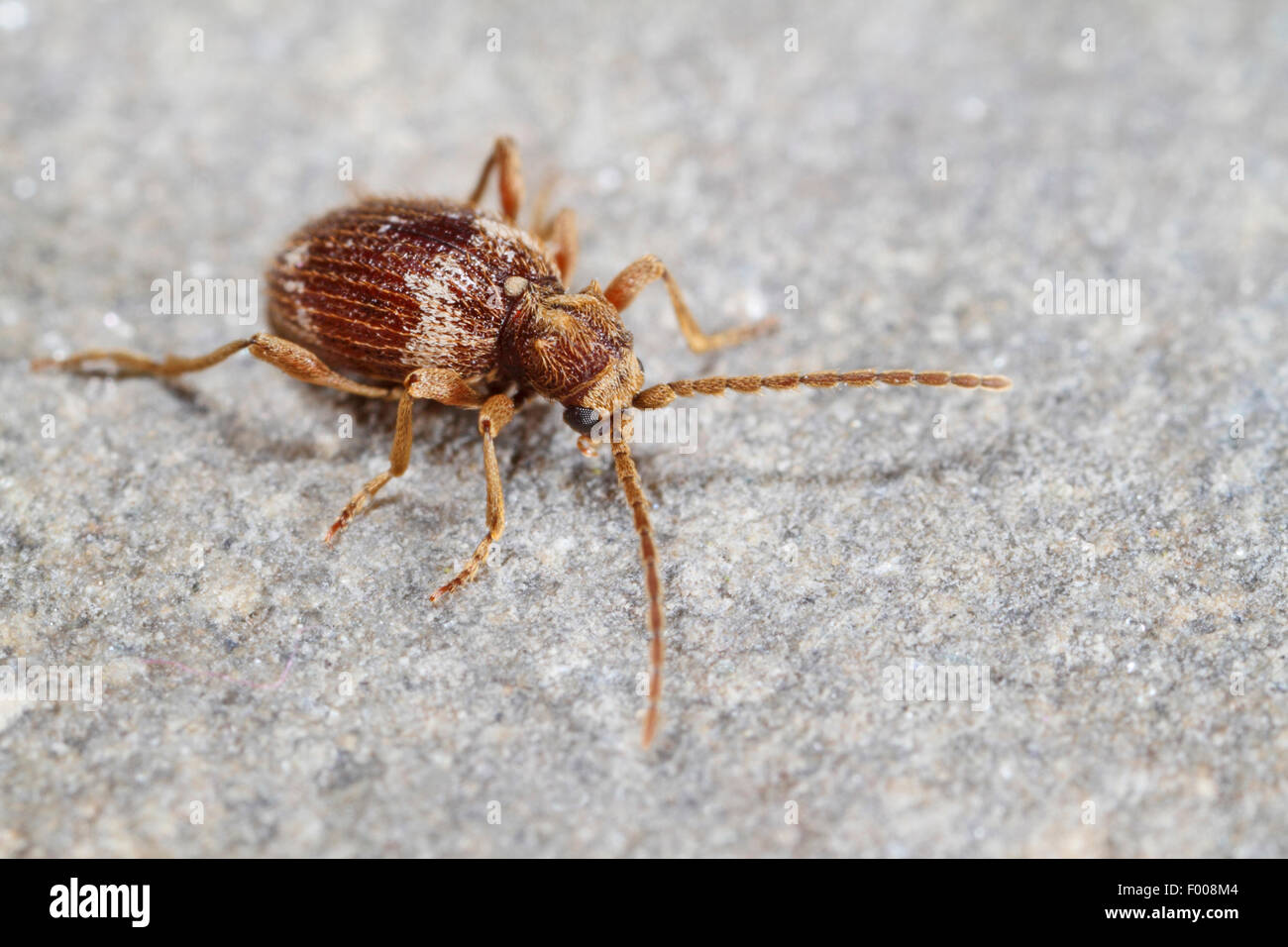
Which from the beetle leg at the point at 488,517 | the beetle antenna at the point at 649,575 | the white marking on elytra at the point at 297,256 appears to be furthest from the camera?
the white marking on elytra at the point at 297,256

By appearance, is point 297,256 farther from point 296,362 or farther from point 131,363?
point 131,363

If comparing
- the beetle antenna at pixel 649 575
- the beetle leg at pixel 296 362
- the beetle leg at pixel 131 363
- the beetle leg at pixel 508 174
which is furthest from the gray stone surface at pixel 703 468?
the beetle leg at pixel 508 174

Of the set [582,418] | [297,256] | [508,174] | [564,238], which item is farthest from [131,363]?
[582,418]

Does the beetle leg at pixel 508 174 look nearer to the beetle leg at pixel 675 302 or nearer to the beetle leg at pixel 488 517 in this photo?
the beetle leg at pixel 675 302

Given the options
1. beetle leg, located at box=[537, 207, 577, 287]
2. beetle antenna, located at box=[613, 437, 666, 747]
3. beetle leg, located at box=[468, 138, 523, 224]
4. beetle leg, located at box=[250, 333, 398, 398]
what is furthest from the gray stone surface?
beetle leg, located at box=[468, 138, 523, 224]
